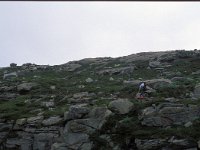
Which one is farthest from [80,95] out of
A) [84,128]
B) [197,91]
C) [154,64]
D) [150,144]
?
[154,64]

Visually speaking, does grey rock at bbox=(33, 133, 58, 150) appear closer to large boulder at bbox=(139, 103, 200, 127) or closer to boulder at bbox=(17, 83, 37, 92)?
large boulder at bbox=(139, 103, 200, 127)

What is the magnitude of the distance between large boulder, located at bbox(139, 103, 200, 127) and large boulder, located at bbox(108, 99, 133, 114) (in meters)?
0.94

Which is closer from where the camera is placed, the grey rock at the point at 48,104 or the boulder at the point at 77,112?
the boulder at the point at 77,112

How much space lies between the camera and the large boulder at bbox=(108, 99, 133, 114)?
21.3m

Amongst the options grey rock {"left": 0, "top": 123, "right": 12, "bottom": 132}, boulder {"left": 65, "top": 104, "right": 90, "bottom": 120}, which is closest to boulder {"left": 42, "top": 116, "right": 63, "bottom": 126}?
boulder {"left": 65, "top": 104, "right": 90, "bottom": 120}

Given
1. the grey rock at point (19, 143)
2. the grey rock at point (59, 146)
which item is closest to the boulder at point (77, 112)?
the grey rock at point (59, 146)

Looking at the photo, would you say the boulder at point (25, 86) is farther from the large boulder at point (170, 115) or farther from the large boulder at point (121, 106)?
the large boulder at point (170, 115)

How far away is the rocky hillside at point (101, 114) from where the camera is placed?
19.5 meters

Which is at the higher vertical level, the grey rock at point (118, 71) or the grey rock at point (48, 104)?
the grey rock at point (118, 71)

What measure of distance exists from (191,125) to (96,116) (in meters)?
4.62

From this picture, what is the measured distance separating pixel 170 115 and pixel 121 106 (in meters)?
2.59

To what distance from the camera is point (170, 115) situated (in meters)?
20.1

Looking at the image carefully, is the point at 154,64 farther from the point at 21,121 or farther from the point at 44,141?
the point at 44,141

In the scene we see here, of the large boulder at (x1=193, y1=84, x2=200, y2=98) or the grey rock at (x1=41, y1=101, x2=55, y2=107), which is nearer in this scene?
the large boulder at (x1=193, y1=84, x2=200, y2=98)
